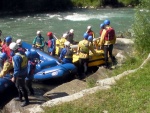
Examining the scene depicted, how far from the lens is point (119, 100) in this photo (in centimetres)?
632

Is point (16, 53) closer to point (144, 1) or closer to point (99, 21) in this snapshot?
point (144, 1)

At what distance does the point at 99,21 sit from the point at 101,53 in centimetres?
1406

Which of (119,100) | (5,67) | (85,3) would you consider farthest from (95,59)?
(85,3)

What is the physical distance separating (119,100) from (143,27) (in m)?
4.63

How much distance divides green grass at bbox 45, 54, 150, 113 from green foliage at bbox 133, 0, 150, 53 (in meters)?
3.32

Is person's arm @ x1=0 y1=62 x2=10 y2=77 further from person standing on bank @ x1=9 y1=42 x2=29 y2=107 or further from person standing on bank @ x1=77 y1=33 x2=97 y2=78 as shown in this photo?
person standing on bank @ x1=77 y1=33 x2=97 y2=78

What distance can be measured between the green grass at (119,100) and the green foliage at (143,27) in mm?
3322

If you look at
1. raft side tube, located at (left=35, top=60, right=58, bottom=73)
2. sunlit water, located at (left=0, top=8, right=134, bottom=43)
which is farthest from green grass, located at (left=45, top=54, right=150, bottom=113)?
sunlit water, located at (left=0, top=8, right=134, bottom=43)

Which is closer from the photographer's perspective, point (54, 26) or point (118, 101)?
point (118, 101)

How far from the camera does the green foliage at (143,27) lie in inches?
404

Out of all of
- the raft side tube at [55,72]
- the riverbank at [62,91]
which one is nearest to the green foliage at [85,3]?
the riverbank at [62,91]

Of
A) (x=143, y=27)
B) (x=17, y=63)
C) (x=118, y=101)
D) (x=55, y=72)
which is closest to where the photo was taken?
(x=118, y=101)

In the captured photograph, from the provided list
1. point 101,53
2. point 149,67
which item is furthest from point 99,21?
point 149,67

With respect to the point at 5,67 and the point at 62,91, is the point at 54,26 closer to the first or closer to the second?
the point at 62,91
